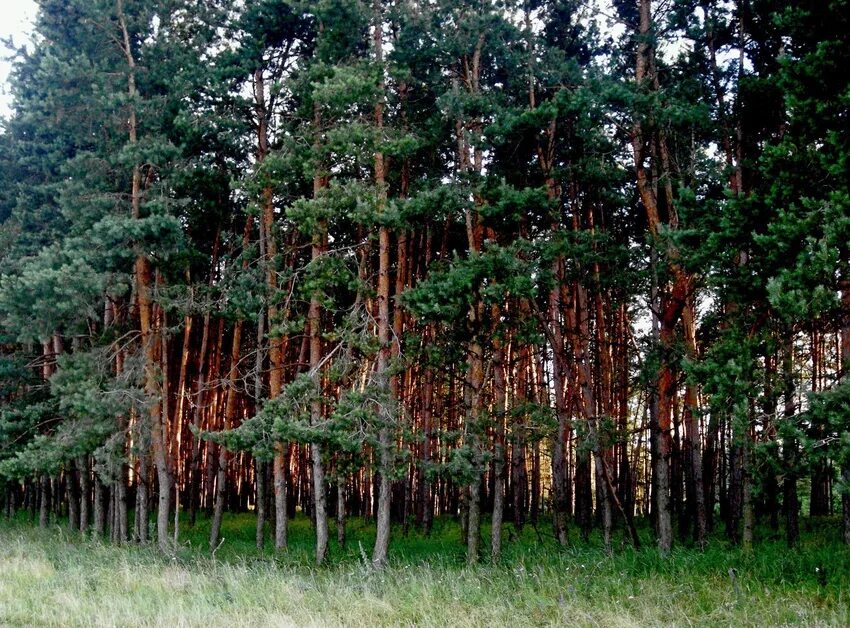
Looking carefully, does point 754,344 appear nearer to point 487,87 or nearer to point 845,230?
point 845,230

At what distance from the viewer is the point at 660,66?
14.1m

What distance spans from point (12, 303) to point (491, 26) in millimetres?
11516

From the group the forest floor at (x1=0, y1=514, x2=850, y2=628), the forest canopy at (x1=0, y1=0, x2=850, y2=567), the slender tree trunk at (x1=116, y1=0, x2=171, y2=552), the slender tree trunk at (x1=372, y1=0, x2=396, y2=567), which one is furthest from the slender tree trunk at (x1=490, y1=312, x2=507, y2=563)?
the slender tree trunk at (x1=116, y1=0, x2=171, y2=552)

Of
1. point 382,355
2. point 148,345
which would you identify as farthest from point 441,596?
point 148,345

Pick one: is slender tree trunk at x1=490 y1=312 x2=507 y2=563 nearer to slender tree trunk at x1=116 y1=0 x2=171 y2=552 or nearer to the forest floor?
the forest floor

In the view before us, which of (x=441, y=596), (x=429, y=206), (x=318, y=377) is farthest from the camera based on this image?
(x=318, y=377)

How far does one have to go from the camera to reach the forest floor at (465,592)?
7.75 m

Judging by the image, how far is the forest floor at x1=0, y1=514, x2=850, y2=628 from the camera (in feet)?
Result: 25.4

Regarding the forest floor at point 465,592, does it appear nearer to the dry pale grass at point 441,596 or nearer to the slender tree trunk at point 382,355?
the dry pale grass at point 441,596

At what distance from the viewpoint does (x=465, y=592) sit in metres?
9.17

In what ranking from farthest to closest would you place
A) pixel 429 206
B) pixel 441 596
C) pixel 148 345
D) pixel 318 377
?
pixel 148 345, pixel 318 377, pixel 429 206, pixel 441 596

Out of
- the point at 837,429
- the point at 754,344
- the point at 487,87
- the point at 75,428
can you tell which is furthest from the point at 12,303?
the point at 837,429

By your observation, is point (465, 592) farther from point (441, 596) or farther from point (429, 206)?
point (429, 206)

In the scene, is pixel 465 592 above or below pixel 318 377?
below
